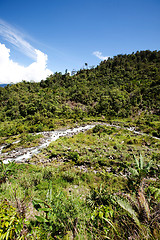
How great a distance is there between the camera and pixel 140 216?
Result: 5.33 ft

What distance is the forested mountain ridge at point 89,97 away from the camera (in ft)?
85.8

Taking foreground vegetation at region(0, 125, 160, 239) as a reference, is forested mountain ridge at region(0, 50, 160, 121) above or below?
above

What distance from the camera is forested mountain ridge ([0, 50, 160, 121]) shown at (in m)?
26.2

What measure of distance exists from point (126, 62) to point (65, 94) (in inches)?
1582

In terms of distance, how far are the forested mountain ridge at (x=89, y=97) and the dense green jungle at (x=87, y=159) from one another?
25cm

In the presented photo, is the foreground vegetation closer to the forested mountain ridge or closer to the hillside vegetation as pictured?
the hillside vegetation

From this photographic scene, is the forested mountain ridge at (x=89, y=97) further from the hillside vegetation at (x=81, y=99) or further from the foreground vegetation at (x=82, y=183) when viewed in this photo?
the foreground vegetation at (x=82, y=183)

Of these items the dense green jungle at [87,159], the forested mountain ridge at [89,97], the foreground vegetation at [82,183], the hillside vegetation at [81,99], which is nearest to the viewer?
the dense green jungle at [87,159]

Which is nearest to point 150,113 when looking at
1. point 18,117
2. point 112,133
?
point 112,133

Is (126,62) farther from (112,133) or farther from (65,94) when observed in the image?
(112,133)

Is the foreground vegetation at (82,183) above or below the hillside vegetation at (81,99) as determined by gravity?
below

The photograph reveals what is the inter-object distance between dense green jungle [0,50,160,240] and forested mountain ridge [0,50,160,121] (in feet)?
0.83

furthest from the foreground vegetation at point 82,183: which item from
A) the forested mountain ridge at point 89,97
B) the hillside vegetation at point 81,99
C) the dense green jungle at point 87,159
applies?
the forested mountain ridge at point 89,97

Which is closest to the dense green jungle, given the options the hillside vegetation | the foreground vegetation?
the foreground vegetation
